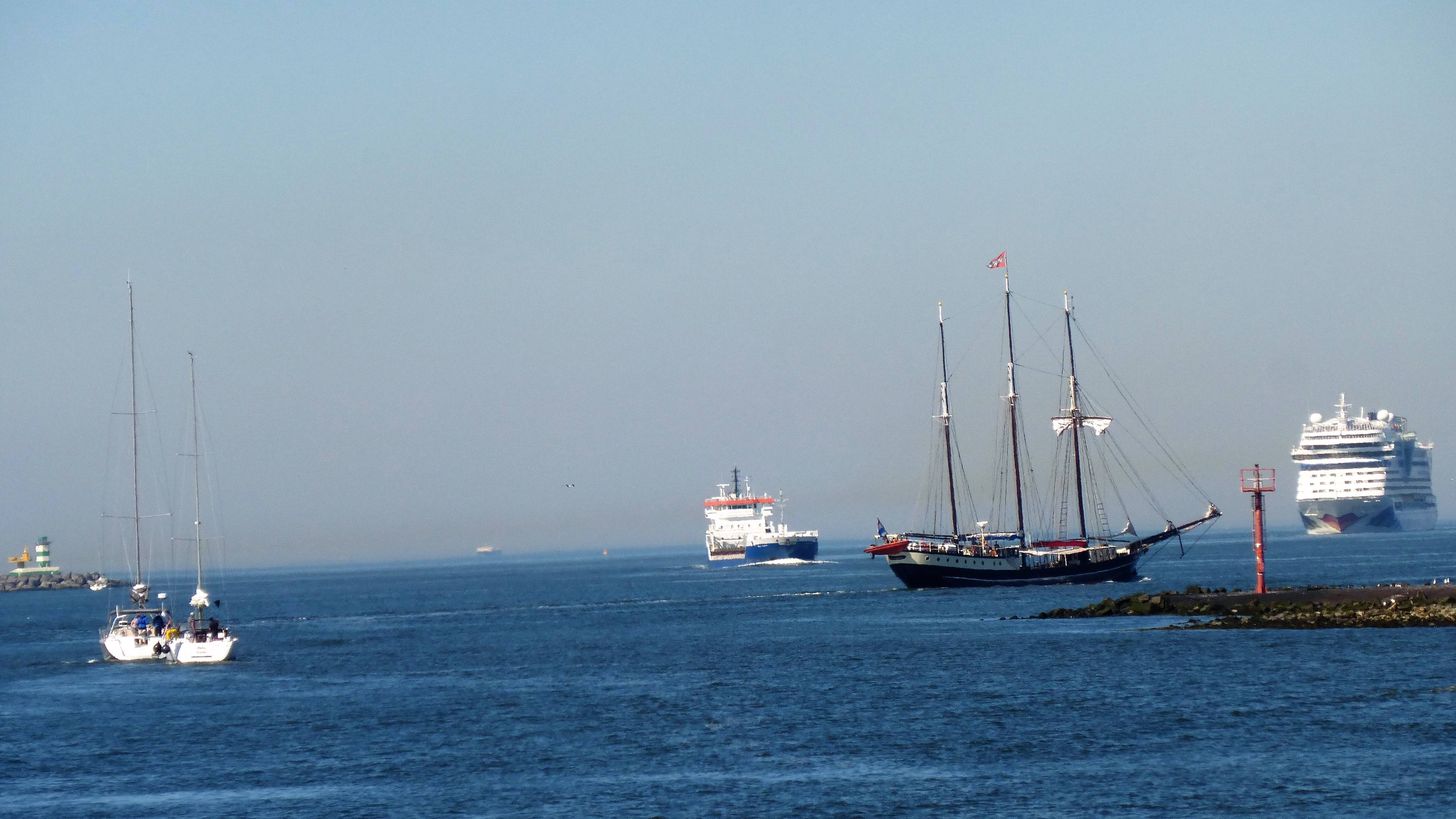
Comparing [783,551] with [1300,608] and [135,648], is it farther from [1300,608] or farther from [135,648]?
[1300,608]

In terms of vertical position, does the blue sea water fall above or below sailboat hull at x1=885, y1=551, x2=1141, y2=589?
below

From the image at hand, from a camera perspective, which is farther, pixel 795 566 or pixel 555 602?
pixel 795 566

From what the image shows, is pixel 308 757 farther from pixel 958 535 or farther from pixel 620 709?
pixel 958 535

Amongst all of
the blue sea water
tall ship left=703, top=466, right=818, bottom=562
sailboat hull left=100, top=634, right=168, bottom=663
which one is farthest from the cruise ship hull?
sailboat hull left=100, top=634, right=168, bottom=663

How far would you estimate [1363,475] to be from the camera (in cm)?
17175

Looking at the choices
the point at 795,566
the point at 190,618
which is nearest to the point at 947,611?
the point at 190,618

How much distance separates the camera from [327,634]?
245 ft

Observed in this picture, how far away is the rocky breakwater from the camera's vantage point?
167 feet

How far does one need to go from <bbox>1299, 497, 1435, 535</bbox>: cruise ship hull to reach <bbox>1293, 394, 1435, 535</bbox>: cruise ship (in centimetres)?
8

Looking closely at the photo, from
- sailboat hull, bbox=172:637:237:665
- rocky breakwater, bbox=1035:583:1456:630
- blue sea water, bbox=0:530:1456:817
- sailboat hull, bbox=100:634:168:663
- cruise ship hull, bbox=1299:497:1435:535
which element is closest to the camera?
blue sea water, bbox=0:530:1456:817

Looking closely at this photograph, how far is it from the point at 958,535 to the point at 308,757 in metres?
67.7

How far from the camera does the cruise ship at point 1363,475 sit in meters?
172

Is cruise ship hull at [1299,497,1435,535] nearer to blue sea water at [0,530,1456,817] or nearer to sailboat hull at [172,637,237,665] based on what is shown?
blue sea water at [0,530,1456,817]

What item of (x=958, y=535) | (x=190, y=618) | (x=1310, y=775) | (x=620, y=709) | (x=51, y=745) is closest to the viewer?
(x=1310, y=775)
